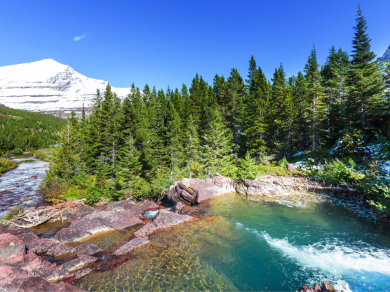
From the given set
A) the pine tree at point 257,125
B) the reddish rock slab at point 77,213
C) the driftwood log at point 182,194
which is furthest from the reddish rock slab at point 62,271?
the pine tree at point 257,125

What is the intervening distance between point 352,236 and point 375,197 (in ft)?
22.7

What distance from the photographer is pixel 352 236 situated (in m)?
11.0

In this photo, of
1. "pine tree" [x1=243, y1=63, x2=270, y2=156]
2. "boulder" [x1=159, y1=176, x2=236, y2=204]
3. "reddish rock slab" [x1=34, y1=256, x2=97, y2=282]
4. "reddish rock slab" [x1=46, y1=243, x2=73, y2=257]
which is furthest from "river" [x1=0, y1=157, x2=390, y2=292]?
"pine tree" [x1=243, y1=63, x2=270, y2=156]

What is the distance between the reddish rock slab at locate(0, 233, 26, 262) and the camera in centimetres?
943

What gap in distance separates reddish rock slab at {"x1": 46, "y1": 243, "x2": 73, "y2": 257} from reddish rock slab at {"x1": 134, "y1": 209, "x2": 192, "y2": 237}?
4235 mm

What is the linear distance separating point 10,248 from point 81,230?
157 inches

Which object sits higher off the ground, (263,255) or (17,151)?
(17,151)

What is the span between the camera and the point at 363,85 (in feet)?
76.1

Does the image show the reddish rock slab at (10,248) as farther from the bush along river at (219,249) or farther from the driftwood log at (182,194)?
the driftwood log at (182,194)

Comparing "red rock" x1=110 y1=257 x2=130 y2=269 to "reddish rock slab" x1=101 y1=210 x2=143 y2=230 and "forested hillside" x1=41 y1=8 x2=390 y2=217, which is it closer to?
"reddish rock slab" x1=101 y1=210 x2=143 y2=230

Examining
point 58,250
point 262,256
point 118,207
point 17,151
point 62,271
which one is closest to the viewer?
point 62,271

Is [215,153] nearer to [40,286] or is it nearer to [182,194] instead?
[182,194]

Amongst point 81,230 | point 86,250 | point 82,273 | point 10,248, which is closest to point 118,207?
point 81,230

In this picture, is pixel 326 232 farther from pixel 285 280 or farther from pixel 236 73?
pixel 236 73
